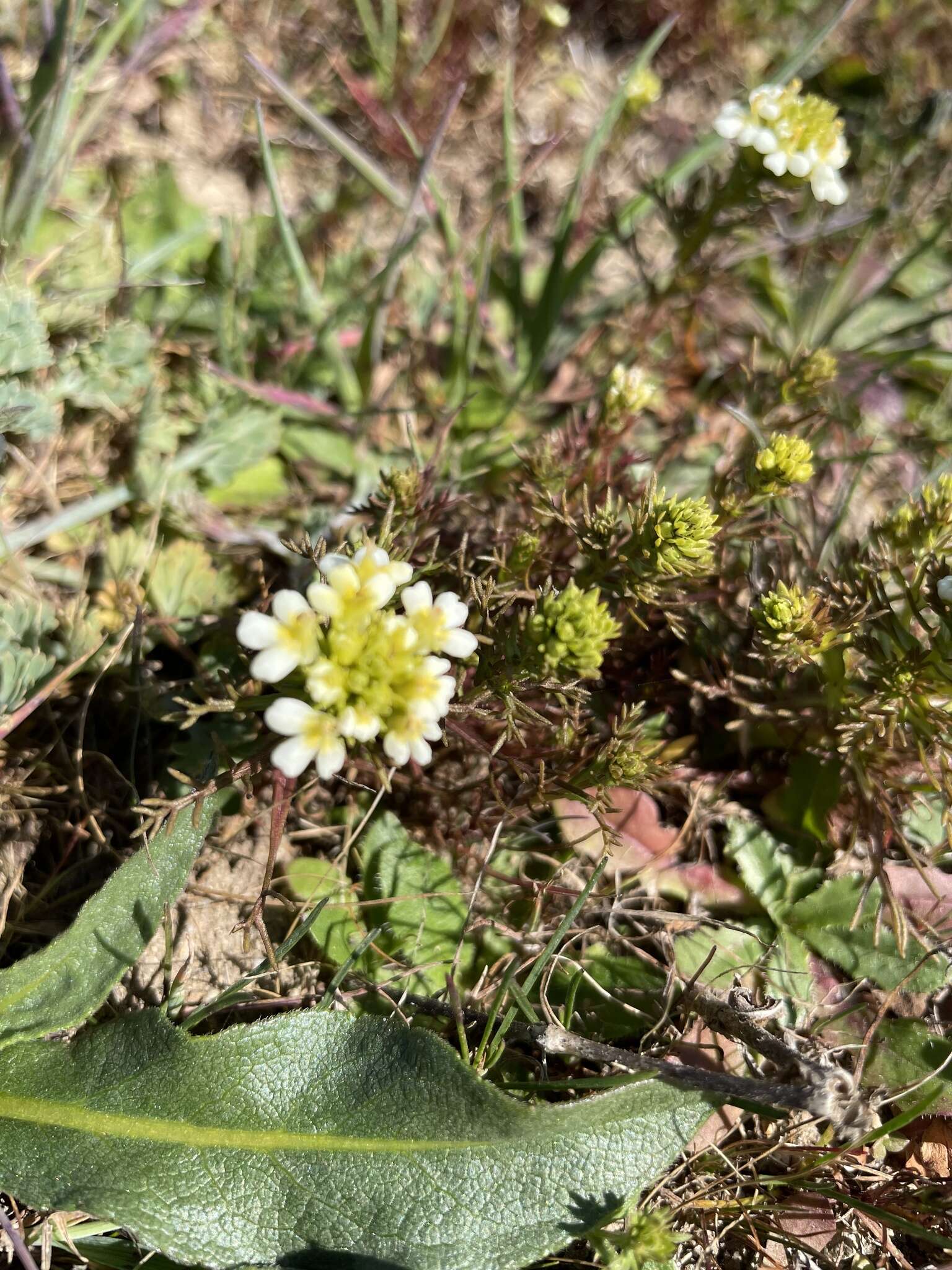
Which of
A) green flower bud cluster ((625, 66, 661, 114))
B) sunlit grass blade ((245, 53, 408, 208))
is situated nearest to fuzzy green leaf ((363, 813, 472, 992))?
sunlit grass blade ((245, 53, 408, 208))

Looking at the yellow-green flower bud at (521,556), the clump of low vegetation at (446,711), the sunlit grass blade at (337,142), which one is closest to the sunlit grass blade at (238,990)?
the clump of low vegetation at (446,711)

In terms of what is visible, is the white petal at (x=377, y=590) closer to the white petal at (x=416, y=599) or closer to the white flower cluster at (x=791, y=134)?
the white petal at (x=416, y=599)

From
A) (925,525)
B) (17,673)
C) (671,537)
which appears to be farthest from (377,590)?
(925,525)

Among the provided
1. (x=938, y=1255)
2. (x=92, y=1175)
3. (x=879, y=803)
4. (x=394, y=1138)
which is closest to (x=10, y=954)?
(x=92, y=1175)

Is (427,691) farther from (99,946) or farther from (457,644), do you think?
(99,946)

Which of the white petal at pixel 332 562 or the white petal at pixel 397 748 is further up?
the white petal at pixel 332 562

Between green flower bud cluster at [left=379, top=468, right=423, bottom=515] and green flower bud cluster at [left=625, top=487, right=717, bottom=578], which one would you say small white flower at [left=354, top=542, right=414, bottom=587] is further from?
green flower bud cluster at [left=625, top=487, right=717, bottom=578]
